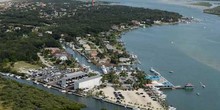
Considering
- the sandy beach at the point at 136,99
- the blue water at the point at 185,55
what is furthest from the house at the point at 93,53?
the sandy beach at the point at 136,99

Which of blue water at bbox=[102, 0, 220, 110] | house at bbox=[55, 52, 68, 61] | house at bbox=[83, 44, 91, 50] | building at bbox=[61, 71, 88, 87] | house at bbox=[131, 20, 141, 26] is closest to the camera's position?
blue water at bbox=[102, 0, 220, 110]

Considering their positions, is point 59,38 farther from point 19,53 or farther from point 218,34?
point 218,34

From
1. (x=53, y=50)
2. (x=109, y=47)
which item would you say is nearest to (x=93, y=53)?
(x=109, y=47)

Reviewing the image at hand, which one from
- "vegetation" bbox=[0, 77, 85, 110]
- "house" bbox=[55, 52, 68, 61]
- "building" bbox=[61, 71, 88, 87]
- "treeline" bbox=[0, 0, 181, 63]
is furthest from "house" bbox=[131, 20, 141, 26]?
"vegetation" bbox=[0, 77, 85, 110]

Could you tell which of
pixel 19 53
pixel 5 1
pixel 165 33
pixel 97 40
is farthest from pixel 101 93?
pixel 5 1

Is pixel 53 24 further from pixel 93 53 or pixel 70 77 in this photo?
pixel 70 77

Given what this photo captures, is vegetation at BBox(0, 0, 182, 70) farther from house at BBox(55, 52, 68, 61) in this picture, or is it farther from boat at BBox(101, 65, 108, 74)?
boat at BBox(101, 65, 108, 74)
